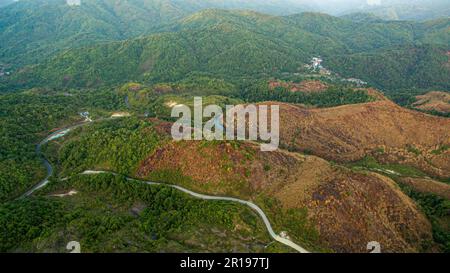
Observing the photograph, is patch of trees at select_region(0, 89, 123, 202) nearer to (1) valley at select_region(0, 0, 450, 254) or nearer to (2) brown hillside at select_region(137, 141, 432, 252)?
(1) valley at select_region(0, 0, 450, 254)

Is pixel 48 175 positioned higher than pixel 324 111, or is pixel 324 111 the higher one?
pixel 324 111

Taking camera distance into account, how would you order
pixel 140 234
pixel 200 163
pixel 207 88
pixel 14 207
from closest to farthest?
pixel 140 234 → pixel 14 207 → pixel 200 163 → pixel 207 88

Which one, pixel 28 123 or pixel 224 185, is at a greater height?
pixel 28 123

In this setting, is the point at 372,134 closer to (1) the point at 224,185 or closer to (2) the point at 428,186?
(2) the point at 428,186

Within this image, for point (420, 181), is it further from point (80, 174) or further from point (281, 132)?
point (80, 174)

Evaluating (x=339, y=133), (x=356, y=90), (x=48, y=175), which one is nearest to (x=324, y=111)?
(x=339, y=133)

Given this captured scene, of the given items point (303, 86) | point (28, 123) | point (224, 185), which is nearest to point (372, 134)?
point (303, 86)
